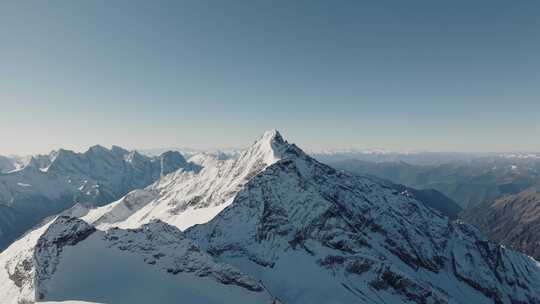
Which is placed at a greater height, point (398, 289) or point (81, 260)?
point (81, 260)

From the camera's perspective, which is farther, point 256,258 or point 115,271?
→ point 256,258

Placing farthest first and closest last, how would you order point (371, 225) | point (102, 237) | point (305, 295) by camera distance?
point (371, 225) → point (305, 295) → point (102, 237)

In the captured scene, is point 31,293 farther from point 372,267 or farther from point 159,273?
point 372,267

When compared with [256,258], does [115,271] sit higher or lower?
higher

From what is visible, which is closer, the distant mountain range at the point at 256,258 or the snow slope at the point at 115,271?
the snow slope at the point at 115,271

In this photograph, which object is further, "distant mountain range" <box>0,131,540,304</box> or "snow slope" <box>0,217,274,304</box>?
"distant mountain range" <box>0,131,540,304</box>

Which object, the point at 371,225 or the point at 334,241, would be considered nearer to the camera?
the point at 334,241

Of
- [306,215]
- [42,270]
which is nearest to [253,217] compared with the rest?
[306,215]

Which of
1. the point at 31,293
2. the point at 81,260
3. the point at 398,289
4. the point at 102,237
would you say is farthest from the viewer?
the point at 398,289
